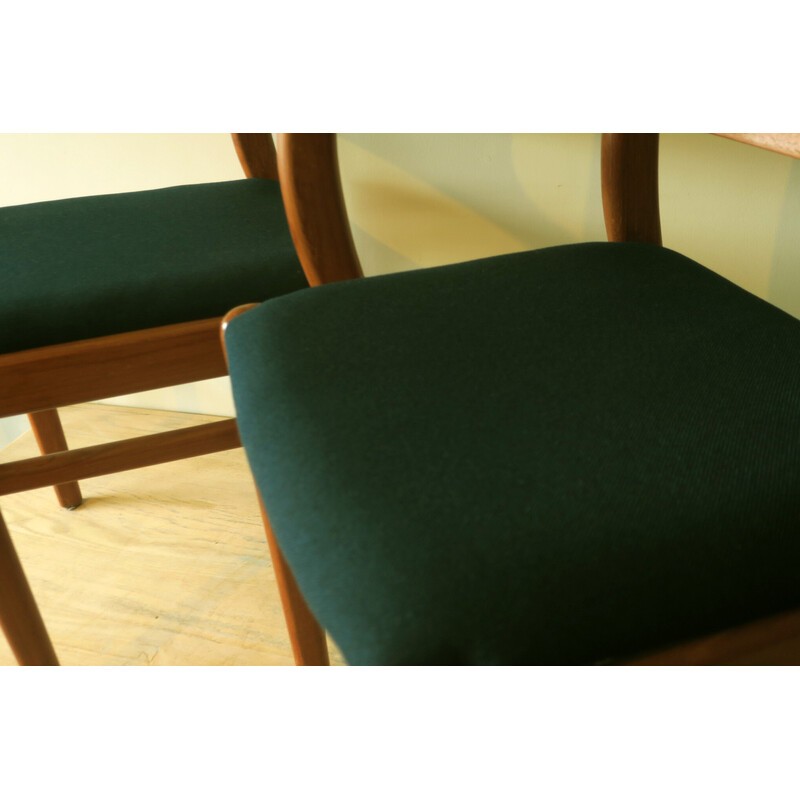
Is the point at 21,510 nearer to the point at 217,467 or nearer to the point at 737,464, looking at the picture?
the point at 217,467

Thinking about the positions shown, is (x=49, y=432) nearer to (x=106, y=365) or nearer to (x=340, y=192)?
(x=106, y=365)

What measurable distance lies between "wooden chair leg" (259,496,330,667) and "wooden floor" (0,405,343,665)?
0.55 ft

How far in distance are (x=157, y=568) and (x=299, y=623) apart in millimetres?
412

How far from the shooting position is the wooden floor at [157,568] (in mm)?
1001

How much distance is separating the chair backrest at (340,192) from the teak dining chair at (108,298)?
12cm

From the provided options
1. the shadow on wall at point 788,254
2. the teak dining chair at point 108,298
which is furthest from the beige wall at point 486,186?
the teak dining chair at point 108,298

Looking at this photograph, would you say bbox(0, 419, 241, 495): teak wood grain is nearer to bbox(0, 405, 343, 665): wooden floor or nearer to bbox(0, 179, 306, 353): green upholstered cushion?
bbox(0, 179, 306, 353): green upholstered cushion

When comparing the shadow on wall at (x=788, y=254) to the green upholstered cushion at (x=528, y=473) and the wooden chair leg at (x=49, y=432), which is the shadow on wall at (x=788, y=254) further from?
the wooden chair leg at (x=49, y=432)

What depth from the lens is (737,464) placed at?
1.24 ft

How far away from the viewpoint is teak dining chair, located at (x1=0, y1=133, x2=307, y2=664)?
0.66m

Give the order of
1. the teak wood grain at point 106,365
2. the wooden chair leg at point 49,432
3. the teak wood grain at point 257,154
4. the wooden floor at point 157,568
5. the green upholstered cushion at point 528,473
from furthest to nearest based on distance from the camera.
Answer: the wooden chair leg at point 49,432
the wooden floor at point 157,568
the teak wood grain at point 257,154
the teak wood grain at point 106,365
the green upholstered cushion at point 528,473

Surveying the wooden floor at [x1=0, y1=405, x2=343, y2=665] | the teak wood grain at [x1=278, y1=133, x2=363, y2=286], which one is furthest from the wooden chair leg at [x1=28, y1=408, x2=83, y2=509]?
the teak wood grain at [x1=278, y1=133, x2=363, y2=286]
